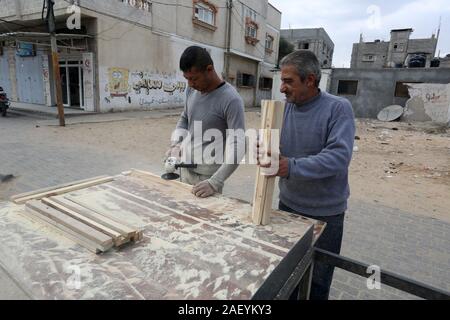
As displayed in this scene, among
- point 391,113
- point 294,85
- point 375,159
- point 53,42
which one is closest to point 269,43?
point 391,113

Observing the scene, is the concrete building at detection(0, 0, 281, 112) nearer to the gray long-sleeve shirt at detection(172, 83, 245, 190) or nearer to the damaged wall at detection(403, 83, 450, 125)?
the gray long-sleeve shirt at detection(172, 83, 245, 190)

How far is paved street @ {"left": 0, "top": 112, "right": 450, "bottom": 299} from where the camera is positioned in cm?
275

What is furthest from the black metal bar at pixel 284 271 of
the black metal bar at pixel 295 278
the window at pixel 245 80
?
the window at pixel 245 80

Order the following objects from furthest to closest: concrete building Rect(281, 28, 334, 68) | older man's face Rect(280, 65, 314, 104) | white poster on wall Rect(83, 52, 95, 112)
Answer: concrete building Rect(281, 28, 334, 68), white poster on wall Rect(83, 52, 95, 112), older man's face Rect(280, 65, 314, 104)

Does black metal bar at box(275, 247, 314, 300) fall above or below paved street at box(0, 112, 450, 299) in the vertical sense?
above

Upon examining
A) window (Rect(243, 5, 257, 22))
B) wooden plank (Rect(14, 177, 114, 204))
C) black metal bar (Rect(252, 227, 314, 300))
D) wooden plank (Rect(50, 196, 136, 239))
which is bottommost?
black metal bar (Rect(252, 227, 314, 300))

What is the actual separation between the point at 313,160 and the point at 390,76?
2007 cm

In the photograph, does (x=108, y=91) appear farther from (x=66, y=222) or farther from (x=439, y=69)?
(x=439, y=69)

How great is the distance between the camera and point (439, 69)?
667 inches

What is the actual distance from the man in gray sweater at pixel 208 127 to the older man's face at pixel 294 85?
20.5 inches

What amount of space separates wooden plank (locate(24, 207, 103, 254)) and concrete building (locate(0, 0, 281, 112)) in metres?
11.6

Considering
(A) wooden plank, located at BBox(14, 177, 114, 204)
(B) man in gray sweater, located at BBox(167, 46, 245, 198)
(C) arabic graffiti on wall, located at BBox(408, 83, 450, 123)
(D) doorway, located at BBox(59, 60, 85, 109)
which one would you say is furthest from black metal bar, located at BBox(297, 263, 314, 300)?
(C) arabic graffiti on wall, located at BBox(408, 83, 450, 123)

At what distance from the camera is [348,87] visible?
20.1 metres

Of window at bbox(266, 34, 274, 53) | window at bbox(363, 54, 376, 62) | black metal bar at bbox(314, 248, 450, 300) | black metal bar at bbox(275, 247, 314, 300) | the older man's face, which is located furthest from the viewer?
window at bbox(363, 54, 376, 62)
